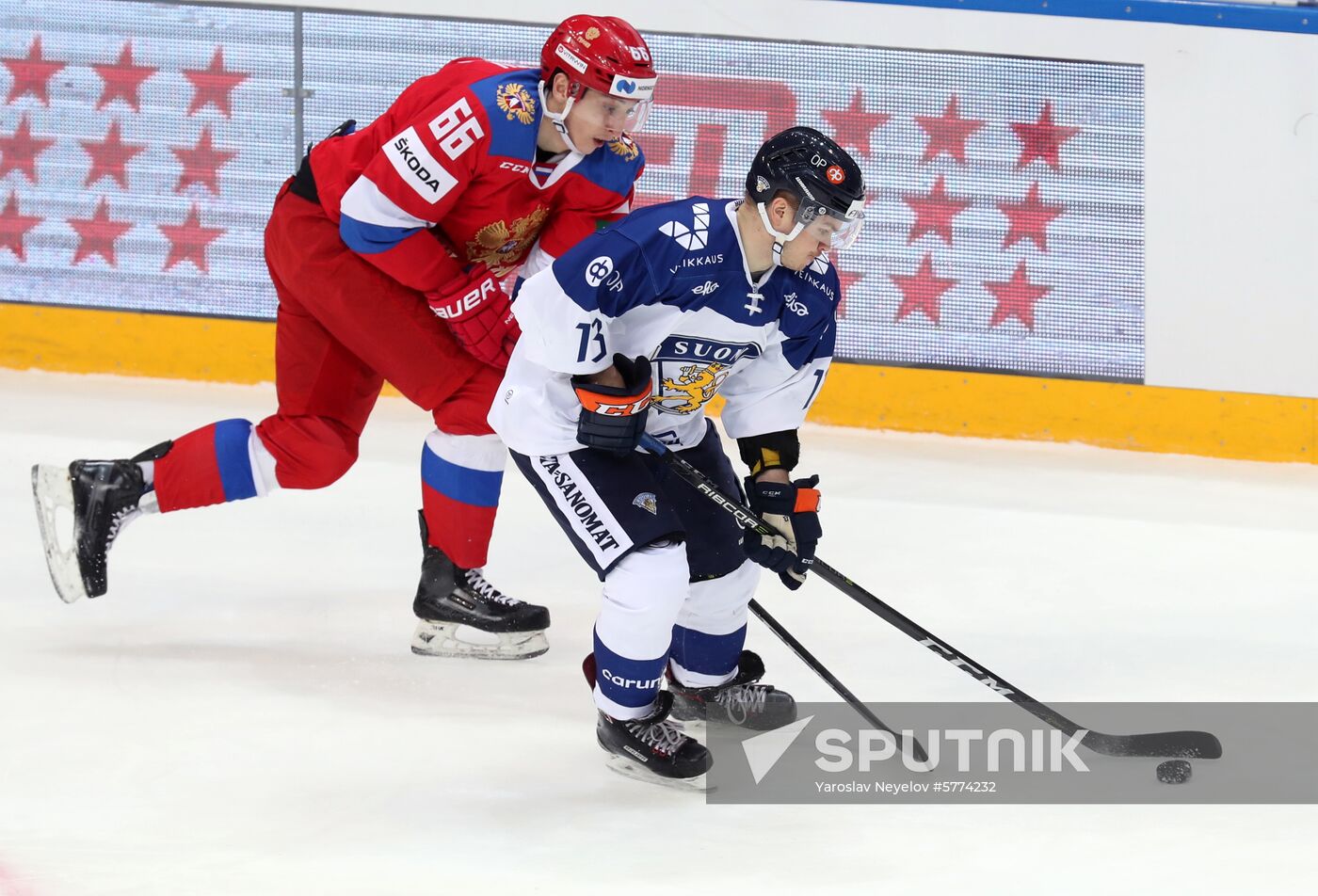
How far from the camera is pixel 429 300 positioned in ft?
9.80

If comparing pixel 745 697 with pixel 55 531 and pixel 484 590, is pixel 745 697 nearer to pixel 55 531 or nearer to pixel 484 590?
pixel 484 590

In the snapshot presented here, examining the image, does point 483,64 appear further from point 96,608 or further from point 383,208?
point 96,608

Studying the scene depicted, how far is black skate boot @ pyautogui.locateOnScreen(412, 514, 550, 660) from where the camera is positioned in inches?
120

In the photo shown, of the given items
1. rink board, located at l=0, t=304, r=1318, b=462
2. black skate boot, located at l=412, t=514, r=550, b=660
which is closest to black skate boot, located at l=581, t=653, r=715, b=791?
black skate boot, located at l=412, t=514, r=550, b=660

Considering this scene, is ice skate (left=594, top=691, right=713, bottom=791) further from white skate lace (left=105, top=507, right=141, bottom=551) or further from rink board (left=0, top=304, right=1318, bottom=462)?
rink board (left=0, top=304, right=1318, bottom=462)

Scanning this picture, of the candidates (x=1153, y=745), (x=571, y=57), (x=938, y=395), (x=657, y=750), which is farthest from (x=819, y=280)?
(x=938, y=395)

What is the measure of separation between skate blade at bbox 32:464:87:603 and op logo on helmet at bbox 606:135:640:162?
118cm

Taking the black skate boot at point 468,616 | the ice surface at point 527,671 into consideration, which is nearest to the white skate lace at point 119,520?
the ice surface at point 527,671

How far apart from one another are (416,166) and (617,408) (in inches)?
29.6

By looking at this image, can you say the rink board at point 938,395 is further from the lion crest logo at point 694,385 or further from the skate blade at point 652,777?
the skate blade at point 652,777

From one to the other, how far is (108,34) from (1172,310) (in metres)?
3.16

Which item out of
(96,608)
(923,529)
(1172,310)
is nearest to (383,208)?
(96,608)

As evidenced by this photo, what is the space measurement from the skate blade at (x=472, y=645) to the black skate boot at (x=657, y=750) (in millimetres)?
586

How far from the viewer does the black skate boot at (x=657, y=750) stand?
247 cm
